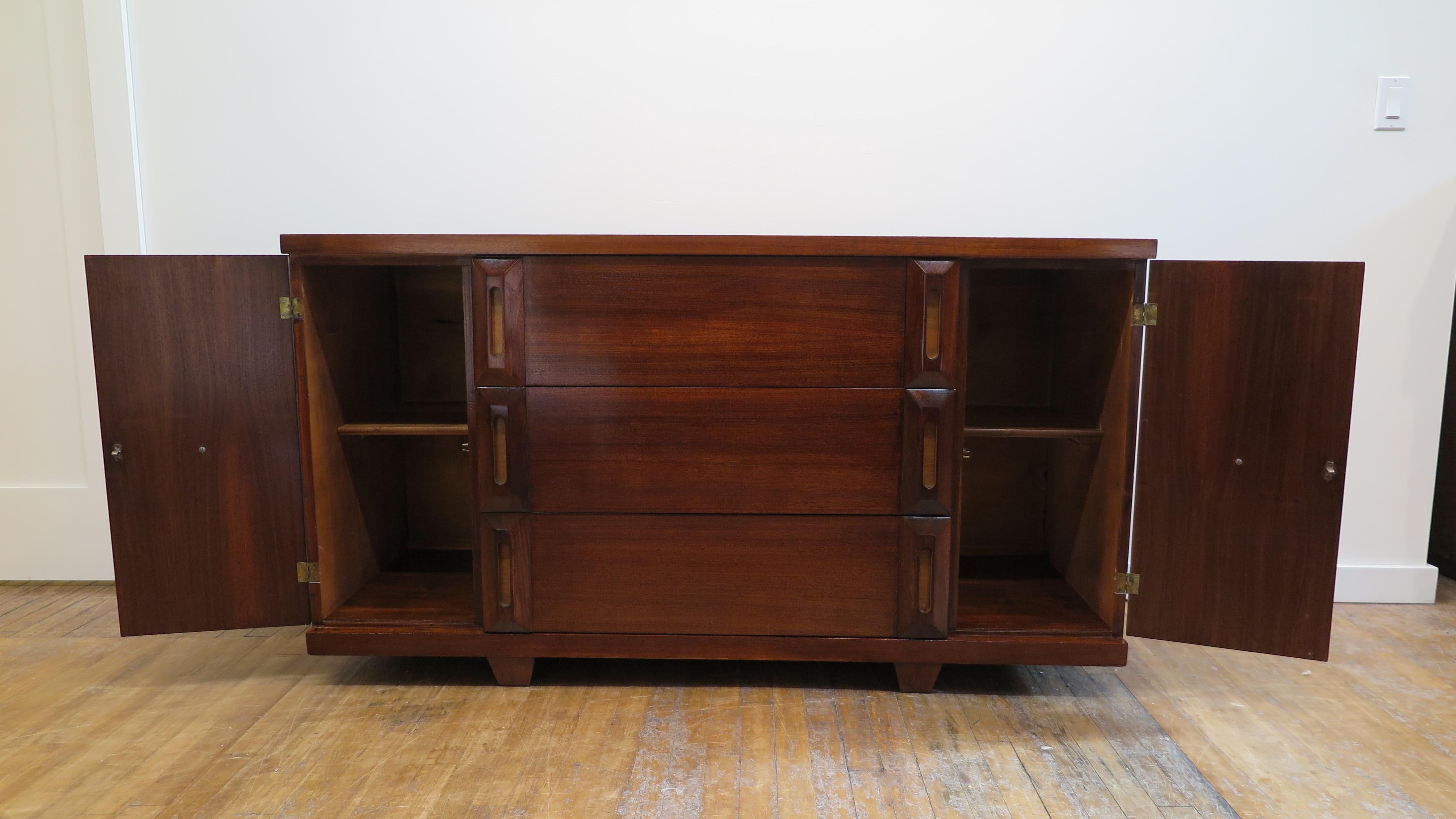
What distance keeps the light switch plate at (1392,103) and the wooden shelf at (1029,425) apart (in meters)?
1.18

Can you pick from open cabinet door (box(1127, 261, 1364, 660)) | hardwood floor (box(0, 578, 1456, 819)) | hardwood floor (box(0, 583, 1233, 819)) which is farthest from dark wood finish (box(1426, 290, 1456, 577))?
hardwood floor (box(0, 583, 1233, 819))

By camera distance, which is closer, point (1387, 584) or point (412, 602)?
point (412, 602)

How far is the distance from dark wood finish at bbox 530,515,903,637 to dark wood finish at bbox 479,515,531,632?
0.7 inches

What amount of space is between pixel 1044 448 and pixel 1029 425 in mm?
415

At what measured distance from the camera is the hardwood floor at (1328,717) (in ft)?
4.85

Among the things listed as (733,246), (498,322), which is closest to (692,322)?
(733,246)

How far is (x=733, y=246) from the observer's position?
168 centimetres

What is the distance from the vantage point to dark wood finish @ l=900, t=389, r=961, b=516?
1721 millimetres

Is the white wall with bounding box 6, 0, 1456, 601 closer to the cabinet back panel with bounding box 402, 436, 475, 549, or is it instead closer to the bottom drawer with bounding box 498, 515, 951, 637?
the cabinet back panel with bounding box 402, 436, 475, 549

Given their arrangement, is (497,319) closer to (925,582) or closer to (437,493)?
(437,493)

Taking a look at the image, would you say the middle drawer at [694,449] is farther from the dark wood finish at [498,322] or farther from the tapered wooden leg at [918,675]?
the tapered wooden leg at [918,675]

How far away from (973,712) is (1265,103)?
175cm

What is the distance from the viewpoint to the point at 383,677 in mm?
1930

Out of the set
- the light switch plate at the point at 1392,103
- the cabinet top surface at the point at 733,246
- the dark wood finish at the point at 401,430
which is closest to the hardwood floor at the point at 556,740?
the dark wood finish at the point at 401,430
